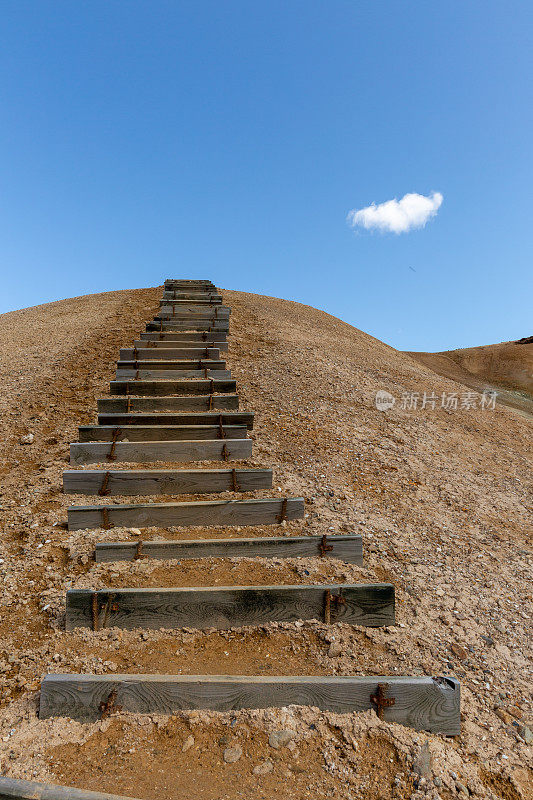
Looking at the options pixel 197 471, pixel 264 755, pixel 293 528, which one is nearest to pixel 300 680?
pixel 264 755

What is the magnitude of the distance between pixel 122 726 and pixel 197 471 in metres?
3.47

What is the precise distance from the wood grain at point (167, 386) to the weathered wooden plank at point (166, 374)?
0.58m

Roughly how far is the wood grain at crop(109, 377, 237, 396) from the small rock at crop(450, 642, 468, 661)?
6.43 meters

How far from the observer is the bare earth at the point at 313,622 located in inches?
130

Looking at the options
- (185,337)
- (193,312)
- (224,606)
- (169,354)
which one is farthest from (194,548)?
(193,312)

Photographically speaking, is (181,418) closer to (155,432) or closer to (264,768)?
(155,432)

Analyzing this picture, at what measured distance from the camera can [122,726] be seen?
3.59 m

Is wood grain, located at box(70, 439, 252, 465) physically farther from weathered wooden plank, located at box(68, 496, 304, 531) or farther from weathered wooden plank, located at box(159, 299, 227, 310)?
weathered wooden plank, located at box(159, 299, 227, 310)

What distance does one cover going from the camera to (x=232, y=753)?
3359 millimetres

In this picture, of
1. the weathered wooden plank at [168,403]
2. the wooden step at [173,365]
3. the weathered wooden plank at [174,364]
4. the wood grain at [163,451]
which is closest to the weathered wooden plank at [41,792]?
the wood grain at [163,451]

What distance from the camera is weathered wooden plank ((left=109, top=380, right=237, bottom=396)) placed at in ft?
30.4

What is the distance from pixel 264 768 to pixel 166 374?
8081 mm

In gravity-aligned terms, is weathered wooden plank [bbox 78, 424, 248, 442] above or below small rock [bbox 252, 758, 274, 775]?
above

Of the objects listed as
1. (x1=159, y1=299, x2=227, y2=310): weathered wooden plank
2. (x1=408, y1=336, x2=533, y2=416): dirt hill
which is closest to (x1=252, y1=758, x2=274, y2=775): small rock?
(x1=159, y1=299, x2=227, y2=310): weathered wooden plank
